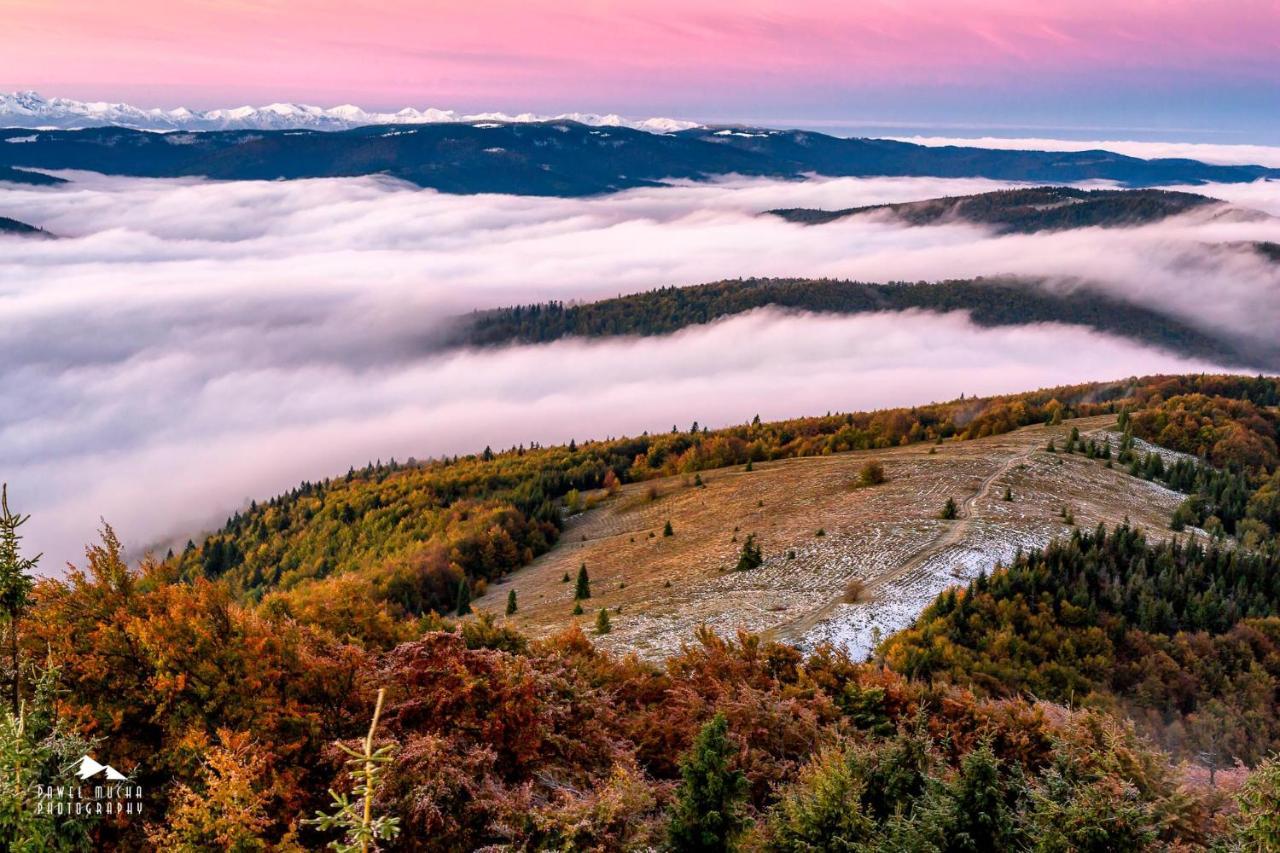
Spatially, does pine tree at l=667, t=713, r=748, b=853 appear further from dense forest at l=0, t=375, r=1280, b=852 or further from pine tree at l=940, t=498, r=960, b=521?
pine tree at l=940, t=498, r=960, b=521

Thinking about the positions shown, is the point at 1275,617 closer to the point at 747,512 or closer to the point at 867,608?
the point at 867,608

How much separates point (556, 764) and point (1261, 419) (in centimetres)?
12883

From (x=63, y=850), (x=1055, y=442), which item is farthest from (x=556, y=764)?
(x=1055, y=442)

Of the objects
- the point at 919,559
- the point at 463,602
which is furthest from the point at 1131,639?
the point at 463,602

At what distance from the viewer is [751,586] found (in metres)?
57.8

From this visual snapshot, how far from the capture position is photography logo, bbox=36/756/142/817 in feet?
47.8

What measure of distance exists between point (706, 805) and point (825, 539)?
4699cm

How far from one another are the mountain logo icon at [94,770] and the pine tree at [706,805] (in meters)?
13.3

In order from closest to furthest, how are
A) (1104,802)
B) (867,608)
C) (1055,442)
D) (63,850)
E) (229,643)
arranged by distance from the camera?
(63,850) → (1104,802) → (229,643) → (867,608) → (1055,442)

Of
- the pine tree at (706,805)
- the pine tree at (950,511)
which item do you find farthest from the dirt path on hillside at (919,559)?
the pine tree at (706,805)

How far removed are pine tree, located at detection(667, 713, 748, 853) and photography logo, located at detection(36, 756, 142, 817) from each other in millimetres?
13357

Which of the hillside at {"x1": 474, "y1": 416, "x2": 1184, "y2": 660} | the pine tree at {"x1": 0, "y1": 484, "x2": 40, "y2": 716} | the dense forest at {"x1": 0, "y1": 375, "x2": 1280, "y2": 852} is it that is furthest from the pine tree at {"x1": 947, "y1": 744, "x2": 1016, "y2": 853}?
the hillside at {"x1": 474, "y1": 416, "x2": 1184, "y2": 660}

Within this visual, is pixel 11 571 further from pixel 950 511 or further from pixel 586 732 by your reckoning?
pixel 950 511

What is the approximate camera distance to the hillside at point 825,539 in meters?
51.7
